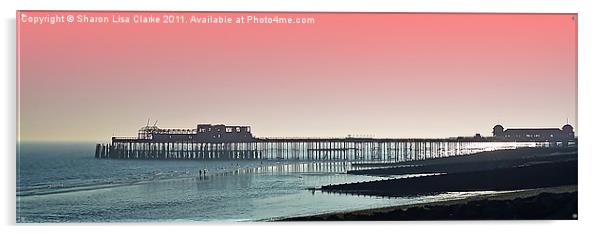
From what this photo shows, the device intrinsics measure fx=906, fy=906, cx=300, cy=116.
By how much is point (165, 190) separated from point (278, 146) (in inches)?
22.9

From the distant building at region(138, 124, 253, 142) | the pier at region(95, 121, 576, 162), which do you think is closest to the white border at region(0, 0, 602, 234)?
the pier at region(95, 121, 576, 162)

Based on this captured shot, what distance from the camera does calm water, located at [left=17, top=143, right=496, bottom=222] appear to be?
4.24m

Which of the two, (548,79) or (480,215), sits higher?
(548,79)

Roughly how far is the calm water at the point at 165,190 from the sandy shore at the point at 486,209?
0.04 meters

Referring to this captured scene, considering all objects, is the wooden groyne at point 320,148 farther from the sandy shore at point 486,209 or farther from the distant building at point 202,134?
the sandy shore at point 486,209

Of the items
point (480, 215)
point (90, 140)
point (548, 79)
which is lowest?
point (480, 215)

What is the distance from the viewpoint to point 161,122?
4.35 m

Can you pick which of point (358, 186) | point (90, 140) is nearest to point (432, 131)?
point (358, 186)

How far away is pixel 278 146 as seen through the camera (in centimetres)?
439

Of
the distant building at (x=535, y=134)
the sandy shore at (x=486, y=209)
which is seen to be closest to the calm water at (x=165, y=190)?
the sandy shore at (x=486, y=209)
